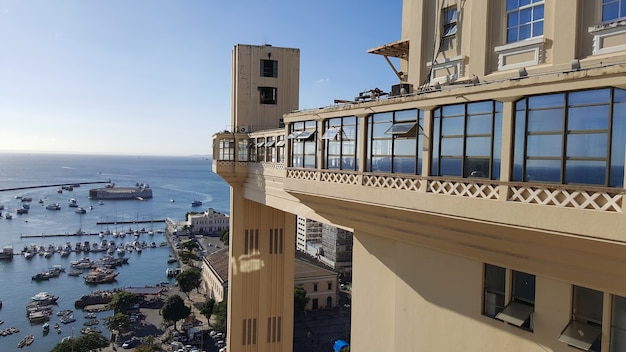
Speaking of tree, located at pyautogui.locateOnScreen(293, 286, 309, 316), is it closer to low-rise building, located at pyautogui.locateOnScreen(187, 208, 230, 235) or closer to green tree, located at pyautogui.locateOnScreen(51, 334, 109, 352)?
green tree, located at pyautogui.locateOnScreen(51, 334, 109, 352)

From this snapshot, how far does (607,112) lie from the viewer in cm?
529

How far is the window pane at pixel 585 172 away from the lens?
5.37 m

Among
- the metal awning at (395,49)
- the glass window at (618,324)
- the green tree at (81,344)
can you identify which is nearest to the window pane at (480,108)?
the glass window at (618,324)

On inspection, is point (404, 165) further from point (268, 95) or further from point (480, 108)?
point (268, 95)

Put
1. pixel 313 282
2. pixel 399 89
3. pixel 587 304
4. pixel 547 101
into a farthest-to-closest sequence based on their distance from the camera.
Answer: pixel 313 282
pixel 399 89
pixel 587 304
pixel 547 101

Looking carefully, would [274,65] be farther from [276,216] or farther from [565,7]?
[565,7]

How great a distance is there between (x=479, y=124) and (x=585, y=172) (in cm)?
172

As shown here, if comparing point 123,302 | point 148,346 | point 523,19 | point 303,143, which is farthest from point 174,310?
point 523,19

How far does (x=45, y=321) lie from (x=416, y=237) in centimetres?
5531

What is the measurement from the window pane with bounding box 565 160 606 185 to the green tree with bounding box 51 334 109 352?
4294 cm

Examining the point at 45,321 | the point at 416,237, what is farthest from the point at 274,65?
the point at 45,321

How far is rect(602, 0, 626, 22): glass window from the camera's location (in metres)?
6.21

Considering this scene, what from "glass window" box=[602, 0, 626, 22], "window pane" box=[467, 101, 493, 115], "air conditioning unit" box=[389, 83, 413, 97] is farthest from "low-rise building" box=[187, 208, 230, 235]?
"glass window" box=[602, 0, 626, 22]

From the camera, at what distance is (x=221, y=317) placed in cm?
4578
